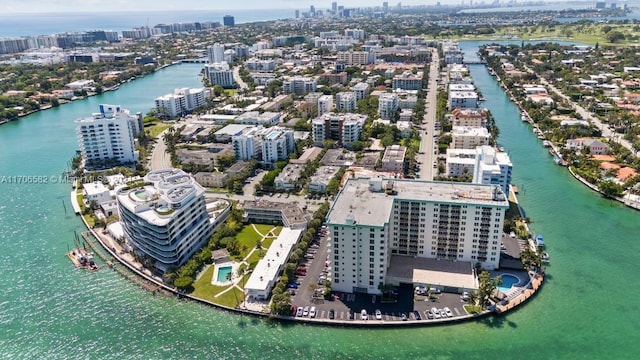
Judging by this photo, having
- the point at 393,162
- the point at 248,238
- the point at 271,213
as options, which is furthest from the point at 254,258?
the point at 393,162

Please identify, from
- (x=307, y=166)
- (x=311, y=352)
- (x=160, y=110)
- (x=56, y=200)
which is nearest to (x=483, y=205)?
(x=311, y=352)

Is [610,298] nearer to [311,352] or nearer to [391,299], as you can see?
[391,299]

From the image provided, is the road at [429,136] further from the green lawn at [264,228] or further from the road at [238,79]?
the road at [238,79]

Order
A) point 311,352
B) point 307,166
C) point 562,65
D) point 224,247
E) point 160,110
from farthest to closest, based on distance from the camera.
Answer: point 562,65 < point 160,110 < point 307,166 < point 224,247 < point 311,352

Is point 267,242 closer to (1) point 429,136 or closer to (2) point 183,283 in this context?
(2) point 183,283

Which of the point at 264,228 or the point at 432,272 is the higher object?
the point at 264,228

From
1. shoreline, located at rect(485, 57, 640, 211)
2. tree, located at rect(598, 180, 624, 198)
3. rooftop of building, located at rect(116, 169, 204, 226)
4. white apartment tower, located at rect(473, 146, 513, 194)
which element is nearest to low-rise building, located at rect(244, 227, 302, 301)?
rooftop of building, located at rect(116, 169, 204, 226)

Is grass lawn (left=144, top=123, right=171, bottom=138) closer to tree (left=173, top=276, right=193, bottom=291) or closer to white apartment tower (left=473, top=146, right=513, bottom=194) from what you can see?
tree (left=173, top=276, right=193, bottom=291)
